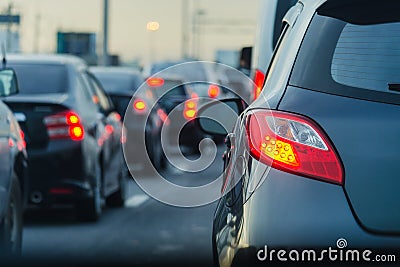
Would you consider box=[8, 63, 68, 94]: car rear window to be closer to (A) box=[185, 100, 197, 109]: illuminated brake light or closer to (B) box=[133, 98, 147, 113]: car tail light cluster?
(B) box=[133, 98, 147, 113]: car tail light cluster

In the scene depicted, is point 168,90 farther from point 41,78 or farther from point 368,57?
point 368,57

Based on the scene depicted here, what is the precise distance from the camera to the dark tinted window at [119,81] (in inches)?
693

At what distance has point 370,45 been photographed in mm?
4391

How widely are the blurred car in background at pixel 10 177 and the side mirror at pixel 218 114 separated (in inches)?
63.7

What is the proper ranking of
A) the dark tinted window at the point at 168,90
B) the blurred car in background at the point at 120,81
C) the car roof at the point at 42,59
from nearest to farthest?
the car roof at the point at 42,59
the blurred car in background at the point at 120,81
the dark tinted window at the point at 168,90

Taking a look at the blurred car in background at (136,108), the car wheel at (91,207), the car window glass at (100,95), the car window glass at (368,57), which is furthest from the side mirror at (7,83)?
the blurred car in background at (136,108)

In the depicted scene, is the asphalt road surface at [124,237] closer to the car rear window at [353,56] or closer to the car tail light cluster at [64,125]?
the car tail light cluster at [64,125]

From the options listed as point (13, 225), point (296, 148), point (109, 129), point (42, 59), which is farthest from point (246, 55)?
point (296, 148)

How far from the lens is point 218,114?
6.11 m

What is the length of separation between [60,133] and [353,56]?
676cm

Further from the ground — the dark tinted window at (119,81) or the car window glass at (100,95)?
the car window glass at (100,95)

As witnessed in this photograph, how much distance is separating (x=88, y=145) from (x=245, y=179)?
6.81 metres

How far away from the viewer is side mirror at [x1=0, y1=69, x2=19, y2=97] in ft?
27.5

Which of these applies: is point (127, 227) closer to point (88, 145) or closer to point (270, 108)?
point (88, 145)
